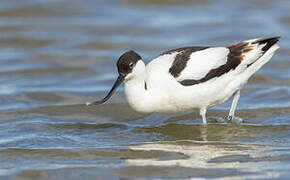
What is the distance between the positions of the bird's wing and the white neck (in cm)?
39

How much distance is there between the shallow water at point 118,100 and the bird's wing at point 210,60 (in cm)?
83

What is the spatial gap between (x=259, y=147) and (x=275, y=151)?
0.32 metres

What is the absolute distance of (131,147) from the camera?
8.38 m

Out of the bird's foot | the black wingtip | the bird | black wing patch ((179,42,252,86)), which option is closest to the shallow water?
the bird's foot

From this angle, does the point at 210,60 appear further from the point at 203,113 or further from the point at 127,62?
the point at 127,62

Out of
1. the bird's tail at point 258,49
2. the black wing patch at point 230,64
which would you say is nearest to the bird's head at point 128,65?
the black wing patch at point 230,64

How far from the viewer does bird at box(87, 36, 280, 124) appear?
8.70 meters

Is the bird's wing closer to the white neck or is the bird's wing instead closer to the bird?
the bird

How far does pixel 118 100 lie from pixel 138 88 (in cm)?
253

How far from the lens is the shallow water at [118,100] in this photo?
24.8 ft

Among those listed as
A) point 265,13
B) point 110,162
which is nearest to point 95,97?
point 110,162

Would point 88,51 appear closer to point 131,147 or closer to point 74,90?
point 74,90

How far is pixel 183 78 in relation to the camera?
8.76m

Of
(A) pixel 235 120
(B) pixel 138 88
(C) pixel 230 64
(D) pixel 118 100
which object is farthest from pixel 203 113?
(D) pixel 118 100
